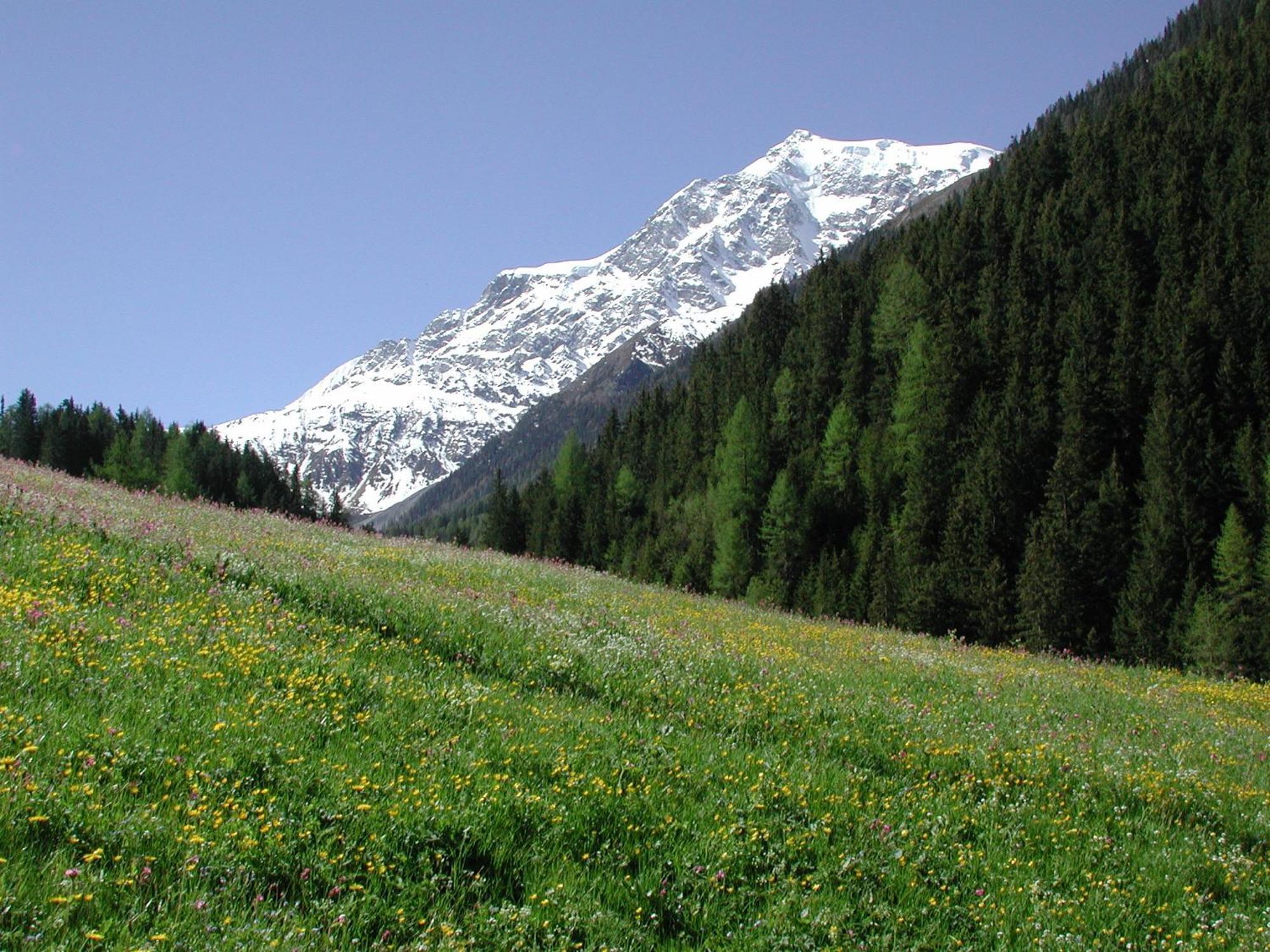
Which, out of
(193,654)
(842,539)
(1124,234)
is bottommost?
(193,654)

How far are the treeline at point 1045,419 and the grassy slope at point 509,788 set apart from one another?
29.3m

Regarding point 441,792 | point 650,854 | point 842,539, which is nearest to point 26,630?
point 441,792

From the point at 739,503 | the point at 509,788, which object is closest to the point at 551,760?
the point at 509,788

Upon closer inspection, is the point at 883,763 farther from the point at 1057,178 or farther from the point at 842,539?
the point at 1057,178

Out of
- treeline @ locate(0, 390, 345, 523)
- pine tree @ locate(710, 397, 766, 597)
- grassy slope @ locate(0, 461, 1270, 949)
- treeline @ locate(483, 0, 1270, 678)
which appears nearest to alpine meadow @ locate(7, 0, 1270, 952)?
grassy slope @ locate(0, 461, 1270, 949)

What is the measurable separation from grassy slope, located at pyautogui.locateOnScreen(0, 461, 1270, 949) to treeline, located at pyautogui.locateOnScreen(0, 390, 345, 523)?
82.4 metres

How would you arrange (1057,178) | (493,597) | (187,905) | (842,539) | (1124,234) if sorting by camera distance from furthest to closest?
(1057,178), (842,539), (1124,234), (493,597), (187,905)

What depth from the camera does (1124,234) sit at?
164 ft

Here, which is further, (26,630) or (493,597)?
(493,597)

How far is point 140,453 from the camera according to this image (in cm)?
8819

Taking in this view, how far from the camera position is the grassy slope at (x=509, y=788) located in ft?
15.9

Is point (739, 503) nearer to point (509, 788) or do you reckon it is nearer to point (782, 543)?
point (782, 543)

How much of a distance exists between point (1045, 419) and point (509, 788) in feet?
157

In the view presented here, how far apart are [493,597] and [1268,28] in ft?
271
